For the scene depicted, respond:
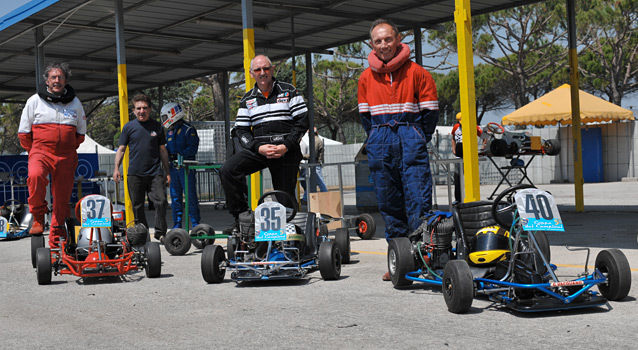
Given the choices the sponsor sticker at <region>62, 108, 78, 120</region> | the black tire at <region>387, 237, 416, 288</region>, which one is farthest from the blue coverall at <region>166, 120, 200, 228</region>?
the black tire at <region>387, 237, 416, 288</region>

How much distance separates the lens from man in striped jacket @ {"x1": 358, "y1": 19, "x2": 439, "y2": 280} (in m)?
5.61

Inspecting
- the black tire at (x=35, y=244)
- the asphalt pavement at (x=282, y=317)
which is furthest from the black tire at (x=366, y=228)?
Result: the black tire at (x=35, y=244)

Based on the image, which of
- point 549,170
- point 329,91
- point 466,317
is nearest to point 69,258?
point 466,317

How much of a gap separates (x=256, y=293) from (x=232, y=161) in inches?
59.7

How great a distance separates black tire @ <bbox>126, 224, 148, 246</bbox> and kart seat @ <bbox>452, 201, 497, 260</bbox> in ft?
10.1

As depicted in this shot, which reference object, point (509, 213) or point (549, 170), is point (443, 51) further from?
point (509, 213)

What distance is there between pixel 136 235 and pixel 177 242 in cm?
169

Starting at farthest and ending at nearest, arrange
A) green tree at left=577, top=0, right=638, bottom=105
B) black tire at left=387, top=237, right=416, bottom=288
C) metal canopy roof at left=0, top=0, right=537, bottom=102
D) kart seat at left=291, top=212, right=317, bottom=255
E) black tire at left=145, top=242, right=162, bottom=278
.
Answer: green tree at left=577, top=0, right=638, bottom=105 < metal canopy roof at left=0, top=0, right=537, bottom=102 < black tire at left=145, top=242, right=162, bottom=278 < kart seat at left=291, top=212, right=317, bottom=255 < black tire at left=387, top=237, right=416, bottom=288

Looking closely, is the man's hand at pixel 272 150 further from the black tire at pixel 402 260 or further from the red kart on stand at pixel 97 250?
the black tire at pixel 402 260

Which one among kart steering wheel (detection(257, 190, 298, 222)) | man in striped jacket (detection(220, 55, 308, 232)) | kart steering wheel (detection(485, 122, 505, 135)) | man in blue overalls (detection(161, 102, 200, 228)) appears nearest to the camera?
kart steering wheel (detection(257, 190, 298, 222))

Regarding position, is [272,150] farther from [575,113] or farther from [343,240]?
[575,113]

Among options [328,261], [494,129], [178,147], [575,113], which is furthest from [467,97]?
[575,113]

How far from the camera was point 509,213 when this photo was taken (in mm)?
4613

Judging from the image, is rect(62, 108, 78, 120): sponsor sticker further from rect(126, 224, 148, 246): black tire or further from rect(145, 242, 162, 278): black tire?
rect(145, 242, 162, 278): black tire
